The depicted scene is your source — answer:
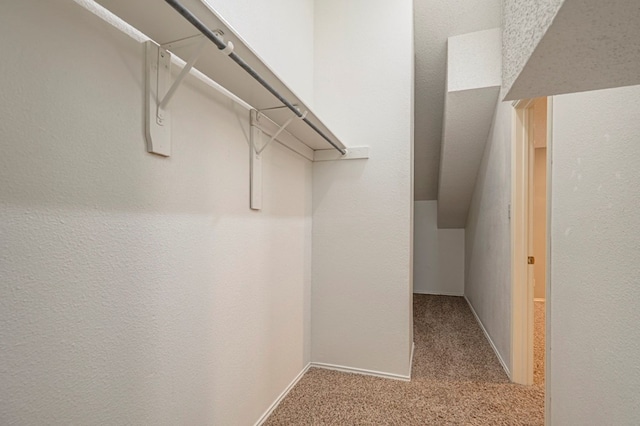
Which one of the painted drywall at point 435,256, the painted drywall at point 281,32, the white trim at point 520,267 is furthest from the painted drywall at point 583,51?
the painted drywall at point 435,256

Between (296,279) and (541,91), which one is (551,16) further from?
(296,279)

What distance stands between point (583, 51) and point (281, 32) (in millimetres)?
1803

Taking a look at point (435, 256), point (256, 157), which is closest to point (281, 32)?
point (256, 157)

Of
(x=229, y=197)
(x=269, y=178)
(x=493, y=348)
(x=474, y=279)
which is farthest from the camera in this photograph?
(x=474, y=279)

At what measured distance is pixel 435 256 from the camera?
15.8 feet

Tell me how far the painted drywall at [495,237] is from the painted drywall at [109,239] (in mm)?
1901

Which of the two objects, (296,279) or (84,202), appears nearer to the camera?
(84,202)

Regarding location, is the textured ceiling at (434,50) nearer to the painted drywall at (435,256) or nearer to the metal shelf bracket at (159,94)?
the painted drywall at (435,256)

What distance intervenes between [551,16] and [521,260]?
2.07m

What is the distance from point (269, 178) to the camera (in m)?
1.72

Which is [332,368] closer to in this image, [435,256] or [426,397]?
[426,397]

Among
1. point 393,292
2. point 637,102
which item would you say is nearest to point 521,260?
point 393,292

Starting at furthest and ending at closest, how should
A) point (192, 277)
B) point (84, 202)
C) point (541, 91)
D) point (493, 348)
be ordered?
point (493, 348), point (192, 277), point (84, 202), point (541, 91)

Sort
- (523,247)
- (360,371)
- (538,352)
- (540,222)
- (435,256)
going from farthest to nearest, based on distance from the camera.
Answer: (435,256) < (540,222) < (538,352) < (360,371) < (523,247)
